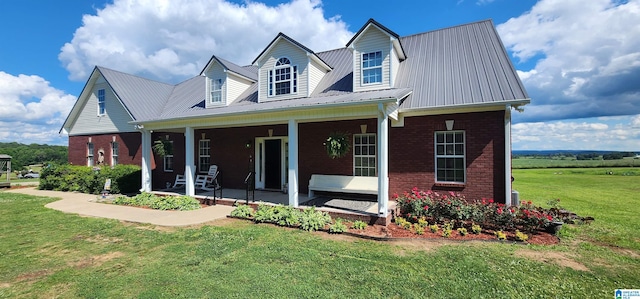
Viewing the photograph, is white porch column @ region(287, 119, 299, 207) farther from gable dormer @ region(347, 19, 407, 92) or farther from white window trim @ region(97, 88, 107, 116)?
white window trim @ region(97, 88, 107, 116)

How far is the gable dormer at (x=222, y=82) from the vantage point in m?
12.8

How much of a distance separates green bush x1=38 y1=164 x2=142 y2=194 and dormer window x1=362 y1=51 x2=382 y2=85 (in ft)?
40.3

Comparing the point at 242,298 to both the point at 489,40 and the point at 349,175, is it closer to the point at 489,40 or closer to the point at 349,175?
the point at 349,175

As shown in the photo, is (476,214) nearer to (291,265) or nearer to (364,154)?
(364,154)

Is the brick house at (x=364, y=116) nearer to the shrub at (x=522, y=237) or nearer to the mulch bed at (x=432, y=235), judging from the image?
the mulch bed at (x=432, y=235)

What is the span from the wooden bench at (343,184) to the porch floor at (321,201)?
37 centimetres

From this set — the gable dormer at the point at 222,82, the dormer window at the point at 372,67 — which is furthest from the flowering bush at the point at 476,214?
the gable dormer at the point at 222,82

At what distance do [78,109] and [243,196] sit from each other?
1459cm

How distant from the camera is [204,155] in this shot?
1403 cm

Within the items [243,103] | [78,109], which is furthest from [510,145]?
[78,109]

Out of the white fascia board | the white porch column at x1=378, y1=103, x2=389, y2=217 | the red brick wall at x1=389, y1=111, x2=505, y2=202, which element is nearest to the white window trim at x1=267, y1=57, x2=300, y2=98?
the red brick wall at x1=389, y1=111, x2=505, y2=202

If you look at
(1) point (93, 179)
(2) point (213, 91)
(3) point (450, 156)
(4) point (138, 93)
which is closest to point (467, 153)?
(3) point (450, 156)

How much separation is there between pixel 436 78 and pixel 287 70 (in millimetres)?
5610

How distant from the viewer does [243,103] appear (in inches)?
488
